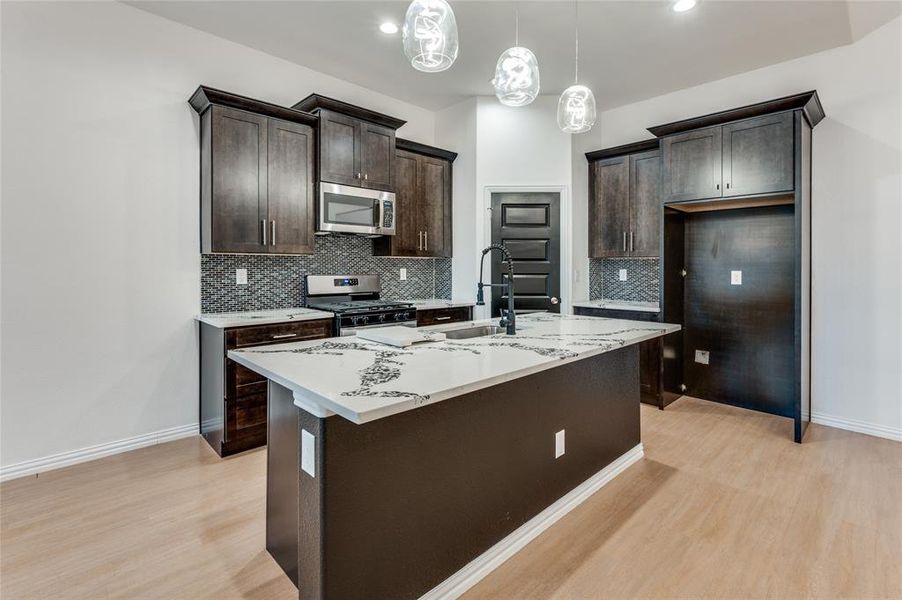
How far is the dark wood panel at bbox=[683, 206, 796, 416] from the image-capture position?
12.3ft

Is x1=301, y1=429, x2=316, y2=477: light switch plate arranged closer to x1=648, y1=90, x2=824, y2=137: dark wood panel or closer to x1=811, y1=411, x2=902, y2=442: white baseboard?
x1=648, y1=90, x2=824, y2=137: dark wood panel

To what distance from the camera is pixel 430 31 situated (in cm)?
184

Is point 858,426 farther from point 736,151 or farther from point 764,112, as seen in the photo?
point 764,112

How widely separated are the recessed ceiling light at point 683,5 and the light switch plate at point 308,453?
134 inches

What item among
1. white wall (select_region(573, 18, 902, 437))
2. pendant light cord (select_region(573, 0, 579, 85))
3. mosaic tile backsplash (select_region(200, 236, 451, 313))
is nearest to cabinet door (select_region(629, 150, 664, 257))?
pendant light cord (select_region(573, 0, 579, 85))

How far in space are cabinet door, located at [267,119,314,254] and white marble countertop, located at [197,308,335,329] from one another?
0.48 m

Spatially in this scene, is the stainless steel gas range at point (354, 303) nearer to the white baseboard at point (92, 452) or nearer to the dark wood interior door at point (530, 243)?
the dark wood interior door at point (530, 243)

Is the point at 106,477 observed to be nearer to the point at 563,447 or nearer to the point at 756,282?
the point at 563,447

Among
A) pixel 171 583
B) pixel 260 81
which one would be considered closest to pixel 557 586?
pixel 171 583

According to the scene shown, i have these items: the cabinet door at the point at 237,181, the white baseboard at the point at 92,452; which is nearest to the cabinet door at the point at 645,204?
the cabinet door at the point at 237,181

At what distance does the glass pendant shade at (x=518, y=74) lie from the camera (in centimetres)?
217

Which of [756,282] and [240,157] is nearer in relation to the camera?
[240,157]

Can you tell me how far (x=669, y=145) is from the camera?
390 centimetres

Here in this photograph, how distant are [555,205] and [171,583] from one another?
164 inches
